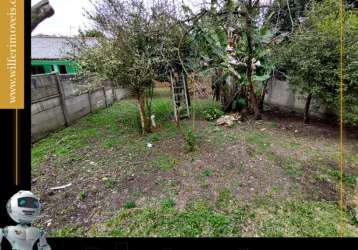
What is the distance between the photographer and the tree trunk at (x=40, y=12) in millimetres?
1039

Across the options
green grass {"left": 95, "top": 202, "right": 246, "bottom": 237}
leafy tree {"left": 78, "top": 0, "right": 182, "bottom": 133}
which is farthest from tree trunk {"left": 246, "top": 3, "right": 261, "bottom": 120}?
green grass {"left": 95, "top": 202, "right": 246, "bottom": 237}

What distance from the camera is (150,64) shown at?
3281 millimetres

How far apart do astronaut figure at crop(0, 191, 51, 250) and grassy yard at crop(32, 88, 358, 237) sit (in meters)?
0.78

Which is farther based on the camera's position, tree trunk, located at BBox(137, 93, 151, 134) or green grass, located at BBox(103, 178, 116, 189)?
tree trunk, located at BBox(137, 93, 151, 134)

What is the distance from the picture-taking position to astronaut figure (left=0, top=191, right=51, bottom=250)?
0.79m

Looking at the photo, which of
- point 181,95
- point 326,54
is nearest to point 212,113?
point 181,95

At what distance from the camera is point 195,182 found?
2.21 m

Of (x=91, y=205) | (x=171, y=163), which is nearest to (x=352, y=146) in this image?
(x=171, y=163)

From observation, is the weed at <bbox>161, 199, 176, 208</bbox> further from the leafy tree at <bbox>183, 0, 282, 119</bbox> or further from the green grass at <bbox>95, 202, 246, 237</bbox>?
the leafy tree at <bbox>183, 0, 282, 119</bbox>

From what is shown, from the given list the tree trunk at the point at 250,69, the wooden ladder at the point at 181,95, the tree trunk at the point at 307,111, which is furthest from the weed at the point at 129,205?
the tree trunk at the point at 307,111

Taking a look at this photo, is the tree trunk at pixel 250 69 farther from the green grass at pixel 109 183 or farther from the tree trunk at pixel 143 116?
the green grass at pixel 109 183

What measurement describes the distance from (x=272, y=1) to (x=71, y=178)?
3443 mm

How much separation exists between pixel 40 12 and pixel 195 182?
1.76m

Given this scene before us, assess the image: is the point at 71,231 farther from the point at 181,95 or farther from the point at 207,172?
the point at 181,95
